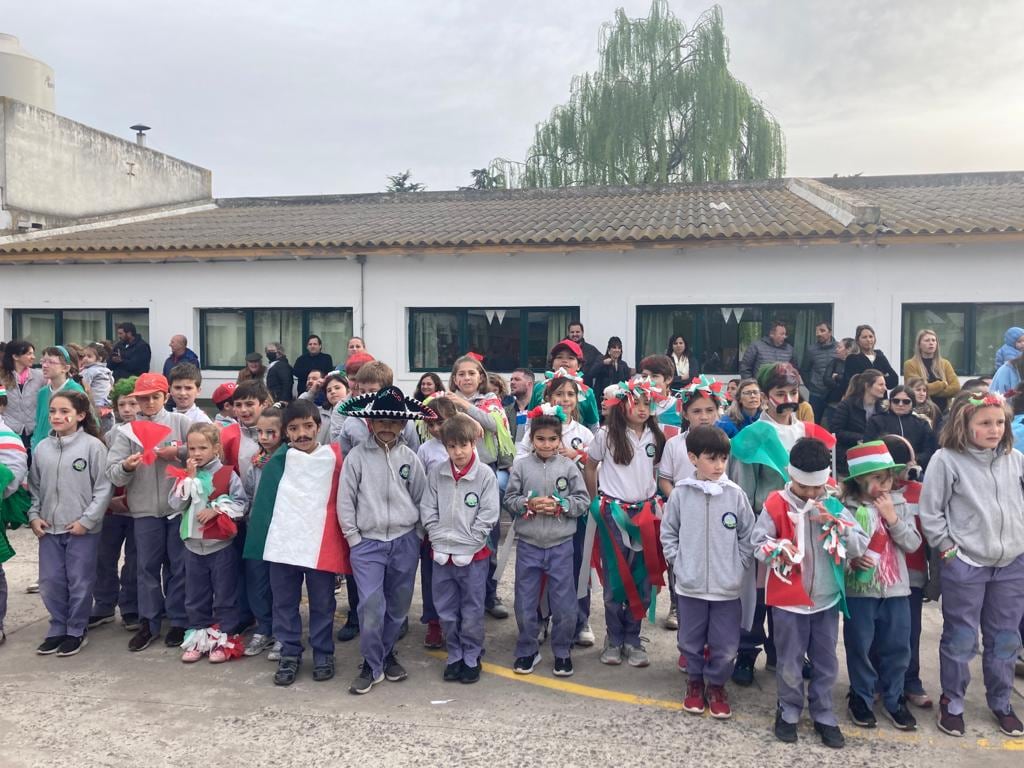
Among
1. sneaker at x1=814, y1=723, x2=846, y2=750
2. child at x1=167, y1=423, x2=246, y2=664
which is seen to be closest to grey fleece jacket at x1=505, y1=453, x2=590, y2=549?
sneaker at x1=814, y1=723, x2=846, y2=750

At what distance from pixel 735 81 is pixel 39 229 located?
58.1 feet

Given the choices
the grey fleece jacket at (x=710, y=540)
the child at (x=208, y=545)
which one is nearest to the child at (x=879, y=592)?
the grey fleece jacket at (x=710, y=540)

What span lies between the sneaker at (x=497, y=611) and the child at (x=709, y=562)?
1.69m

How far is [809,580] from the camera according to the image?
3.82m

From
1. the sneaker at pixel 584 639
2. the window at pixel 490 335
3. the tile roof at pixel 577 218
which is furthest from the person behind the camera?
the window at pixel 490 335

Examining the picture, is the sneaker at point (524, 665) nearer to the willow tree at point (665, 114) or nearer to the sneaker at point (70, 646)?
the sneaker at point (70, 646)

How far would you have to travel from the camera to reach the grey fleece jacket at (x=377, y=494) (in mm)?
4418

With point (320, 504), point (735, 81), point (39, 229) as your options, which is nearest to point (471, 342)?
point (320, 504)

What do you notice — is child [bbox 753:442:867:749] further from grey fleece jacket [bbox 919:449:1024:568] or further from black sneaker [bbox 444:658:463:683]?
black sneaker [bbox 444:658:463:683]

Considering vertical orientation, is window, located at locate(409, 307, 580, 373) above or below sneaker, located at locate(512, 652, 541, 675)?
above

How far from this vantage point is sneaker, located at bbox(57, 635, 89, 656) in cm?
483

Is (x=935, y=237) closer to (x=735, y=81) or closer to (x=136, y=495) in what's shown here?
(x=136, y=495)

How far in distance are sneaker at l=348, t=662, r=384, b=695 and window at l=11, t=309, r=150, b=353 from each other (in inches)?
403

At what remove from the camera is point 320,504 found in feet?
14.9
